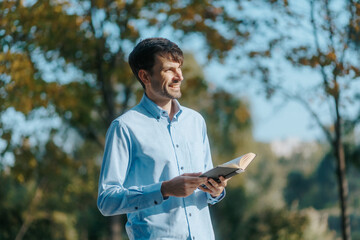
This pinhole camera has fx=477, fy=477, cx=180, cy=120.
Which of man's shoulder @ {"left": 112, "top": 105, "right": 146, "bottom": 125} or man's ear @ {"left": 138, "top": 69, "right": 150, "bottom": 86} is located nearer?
man's shoulder @ {"left": 112, "top": 105, "right": 146, "bottom": 125}

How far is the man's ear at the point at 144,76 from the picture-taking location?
2.21 meters

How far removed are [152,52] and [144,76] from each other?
13 cm

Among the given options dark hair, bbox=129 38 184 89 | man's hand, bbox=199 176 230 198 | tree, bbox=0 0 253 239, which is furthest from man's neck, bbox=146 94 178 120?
tree, bbox=0 0 253 239

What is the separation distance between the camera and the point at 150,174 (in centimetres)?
207

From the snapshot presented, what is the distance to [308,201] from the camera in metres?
33.3

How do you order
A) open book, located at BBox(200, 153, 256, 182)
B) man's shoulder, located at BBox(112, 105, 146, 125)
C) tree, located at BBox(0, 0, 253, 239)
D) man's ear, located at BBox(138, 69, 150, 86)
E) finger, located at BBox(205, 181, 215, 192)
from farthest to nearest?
tree, located at BBox(0, 0, 253, 239) → man's ear, located at BBox(138, 69, 150, 86) → man's shoulder, located at BBox(112, 105, 146, 125) → finger, located at BBox(205, 181, 215, 192) → open book, located at BBox(200, 153, 256, 182)

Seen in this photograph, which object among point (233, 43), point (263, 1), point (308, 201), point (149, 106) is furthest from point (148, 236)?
point (308, 201)

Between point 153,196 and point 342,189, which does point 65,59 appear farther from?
point 153,196

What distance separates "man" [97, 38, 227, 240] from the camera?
1.96m

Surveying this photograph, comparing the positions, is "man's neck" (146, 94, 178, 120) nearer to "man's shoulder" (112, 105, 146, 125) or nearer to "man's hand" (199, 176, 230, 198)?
"man's shoulder" (112, 105, 146, 125)

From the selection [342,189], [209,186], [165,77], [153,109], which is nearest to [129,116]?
[153,109]

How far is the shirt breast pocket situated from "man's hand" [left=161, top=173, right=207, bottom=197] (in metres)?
0.27

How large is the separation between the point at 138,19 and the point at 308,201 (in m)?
27.1

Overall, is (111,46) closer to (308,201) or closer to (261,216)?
(261,216)
